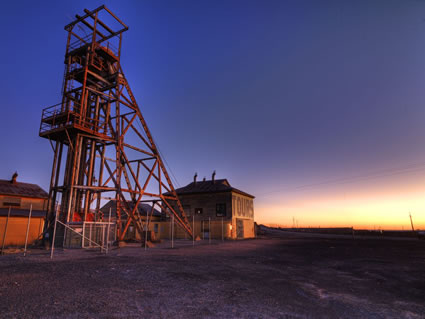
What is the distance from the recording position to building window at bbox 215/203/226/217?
3583 centimetres

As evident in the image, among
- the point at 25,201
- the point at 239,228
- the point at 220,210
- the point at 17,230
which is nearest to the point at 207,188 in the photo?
the point at 220,210

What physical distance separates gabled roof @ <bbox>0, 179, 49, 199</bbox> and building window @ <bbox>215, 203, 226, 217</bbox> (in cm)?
2159

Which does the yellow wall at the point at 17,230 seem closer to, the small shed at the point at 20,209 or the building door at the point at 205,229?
the small shed at the point at 20,209

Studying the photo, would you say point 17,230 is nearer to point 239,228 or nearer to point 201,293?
point 201,293

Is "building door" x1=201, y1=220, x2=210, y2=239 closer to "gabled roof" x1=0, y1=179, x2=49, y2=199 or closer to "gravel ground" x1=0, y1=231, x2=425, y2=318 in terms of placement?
"gabled roof" x1=0, y1=179, x2=49, y2=199

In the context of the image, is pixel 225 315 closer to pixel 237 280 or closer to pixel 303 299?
pixel 303 299

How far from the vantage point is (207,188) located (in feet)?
128

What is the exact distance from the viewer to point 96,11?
24.7 m

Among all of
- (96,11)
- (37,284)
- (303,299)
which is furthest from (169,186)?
(303,299)

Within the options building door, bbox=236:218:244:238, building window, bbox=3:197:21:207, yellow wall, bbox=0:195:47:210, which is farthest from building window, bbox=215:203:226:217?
building window, bbox=3:197:21:207

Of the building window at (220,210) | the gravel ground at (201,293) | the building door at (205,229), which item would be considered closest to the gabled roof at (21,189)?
the building door at (205,229)

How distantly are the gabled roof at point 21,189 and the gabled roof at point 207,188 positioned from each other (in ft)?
60.8

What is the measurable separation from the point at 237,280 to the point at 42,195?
27.7 meters

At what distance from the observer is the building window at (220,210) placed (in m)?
35.8
